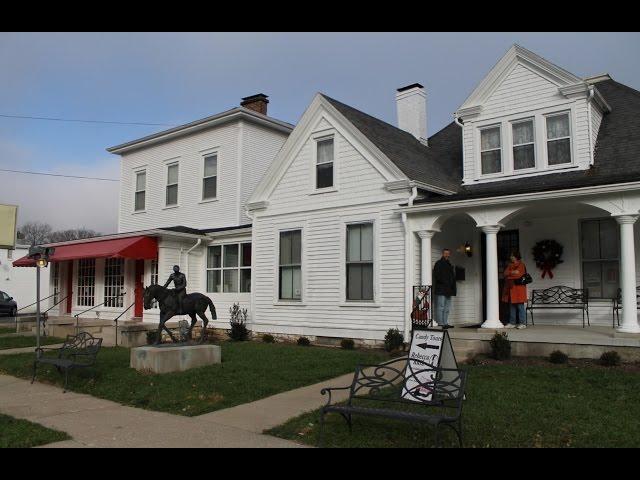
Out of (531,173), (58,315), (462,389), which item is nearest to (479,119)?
A: (531,173)

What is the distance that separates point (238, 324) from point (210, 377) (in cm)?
689

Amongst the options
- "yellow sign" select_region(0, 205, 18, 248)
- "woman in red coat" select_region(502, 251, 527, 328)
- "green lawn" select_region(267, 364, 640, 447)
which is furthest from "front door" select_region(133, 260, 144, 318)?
"green lawn" select_region(267, 364, 640, 447)

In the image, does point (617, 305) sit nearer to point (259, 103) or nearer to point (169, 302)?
point (169, 302)

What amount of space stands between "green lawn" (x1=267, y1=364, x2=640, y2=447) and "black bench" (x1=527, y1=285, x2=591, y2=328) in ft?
12.9

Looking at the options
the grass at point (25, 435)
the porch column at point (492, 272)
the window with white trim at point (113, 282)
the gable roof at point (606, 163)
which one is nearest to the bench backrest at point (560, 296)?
the porch column at point (492, 272)

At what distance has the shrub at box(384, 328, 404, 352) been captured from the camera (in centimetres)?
1373

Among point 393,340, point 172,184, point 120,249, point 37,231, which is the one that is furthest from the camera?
point 37,231

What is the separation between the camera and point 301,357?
1300 cm

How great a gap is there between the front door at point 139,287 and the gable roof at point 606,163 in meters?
10.8

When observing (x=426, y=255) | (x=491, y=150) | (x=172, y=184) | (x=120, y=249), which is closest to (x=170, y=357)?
(x=426, y=255)

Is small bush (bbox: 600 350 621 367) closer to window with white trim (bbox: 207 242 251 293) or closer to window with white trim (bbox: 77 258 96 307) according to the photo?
window with white trim (bbox: 207 242 251 293)

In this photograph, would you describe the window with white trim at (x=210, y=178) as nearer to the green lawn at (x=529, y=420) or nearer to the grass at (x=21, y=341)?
the grass at (x=21, y=341)

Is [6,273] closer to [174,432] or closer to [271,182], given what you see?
[271,182]

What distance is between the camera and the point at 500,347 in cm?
1158
